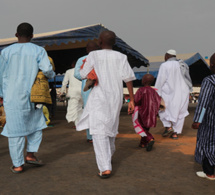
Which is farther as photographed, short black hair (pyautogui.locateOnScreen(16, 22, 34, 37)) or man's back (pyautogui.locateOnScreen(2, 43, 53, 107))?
short black hair (pyautogui.locateOnScreen(16, 22, 34, 37))

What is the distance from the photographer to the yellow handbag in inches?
145

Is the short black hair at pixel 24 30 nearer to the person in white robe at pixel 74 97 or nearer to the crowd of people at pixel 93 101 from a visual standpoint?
the crowd of people at pixel 93 101

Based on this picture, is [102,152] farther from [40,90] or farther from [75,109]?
[75,109]

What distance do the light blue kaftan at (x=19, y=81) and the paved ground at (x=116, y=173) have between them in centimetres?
62

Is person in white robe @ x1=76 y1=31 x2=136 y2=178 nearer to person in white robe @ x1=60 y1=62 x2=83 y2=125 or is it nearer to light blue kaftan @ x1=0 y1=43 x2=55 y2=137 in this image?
light blue kaftan @ x1=0 y1=43 x2=55 y2=137

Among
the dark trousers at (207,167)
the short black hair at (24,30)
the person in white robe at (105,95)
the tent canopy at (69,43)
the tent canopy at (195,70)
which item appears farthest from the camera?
the tent canopy at (195,70)

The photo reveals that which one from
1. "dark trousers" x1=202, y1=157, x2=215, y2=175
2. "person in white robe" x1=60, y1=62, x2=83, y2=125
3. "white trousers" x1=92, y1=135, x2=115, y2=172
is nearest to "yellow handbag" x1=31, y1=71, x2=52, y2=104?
"white trousers" x1=92, y1=135, x2=115, y2=172

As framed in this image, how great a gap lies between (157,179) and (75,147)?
2.33 metres

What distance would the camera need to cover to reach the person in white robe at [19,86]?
365 cm

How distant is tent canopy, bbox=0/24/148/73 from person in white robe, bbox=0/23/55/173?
12.2ft

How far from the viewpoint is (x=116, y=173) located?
3.62 meters

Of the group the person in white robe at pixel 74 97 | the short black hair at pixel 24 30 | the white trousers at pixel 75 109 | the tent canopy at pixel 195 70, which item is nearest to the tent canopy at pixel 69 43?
the person in white robe at pixel 74 97

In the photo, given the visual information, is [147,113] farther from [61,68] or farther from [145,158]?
[61,68]

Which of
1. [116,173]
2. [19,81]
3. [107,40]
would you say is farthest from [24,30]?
[116,173]
